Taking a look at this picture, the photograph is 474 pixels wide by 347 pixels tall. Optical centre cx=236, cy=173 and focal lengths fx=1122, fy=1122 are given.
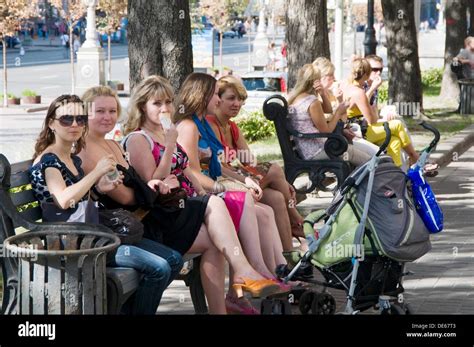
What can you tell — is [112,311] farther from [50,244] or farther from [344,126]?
[344,126]

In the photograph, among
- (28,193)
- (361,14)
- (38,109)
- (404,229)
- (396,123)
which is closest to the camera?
(28,193)

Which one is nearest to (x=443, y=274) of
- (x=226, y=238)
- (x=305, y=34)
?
(x=226, y=238)

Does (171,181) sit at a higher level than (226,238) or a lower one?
higher

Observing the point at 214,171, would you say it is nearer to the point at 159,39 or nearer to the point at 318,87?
the point at 159,39

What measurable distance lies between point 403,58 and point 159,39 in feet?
42.2

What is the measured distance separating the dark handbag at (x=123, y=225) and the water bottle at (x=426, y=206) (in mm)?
1749

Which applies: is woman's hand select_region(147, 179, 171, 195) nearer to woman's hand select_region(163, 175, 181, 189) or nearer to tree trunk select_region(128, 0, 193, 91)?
woman's hand select_region(163, 175, 181, 189)

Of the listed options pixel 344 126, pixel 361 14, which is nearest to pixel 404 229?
pixel 344 126

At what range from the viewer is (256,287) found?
6754mm

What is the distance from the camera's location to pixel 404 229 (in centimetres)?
654

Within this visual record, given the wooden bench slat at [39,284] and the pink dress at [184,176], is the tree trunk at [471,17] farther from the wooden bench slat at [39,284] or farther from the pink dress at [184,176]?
the wooden bench slat at [39,284]

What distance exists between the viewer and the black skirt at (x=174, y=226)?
671cm

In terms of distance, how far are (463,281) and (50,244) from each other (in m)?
4.02

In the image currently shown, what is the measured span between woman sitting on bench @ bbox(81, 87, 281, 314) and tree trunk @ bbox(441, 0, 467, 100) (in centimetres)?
2022
